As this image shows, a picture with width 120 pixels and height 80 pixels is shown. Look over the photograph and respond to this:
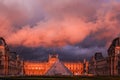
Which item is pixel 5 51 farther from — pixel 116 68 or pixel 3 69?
pixel 116 68

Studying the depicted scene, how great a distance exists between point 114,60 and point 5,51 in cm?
3955

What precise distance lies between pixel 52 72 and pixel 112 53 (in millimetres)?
52071

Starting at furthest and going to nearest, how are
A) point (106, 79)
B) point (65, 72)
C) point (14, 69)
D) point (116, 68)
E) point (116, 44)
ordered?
point (14, 69)
point (116, 44)
point (116, 68)
point (65, 72)
point (106, 79)

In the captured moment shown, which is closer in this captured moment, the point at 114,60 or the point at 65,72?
the point at 65,72

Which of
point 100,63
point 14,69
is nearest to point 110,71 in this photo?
point 100,63

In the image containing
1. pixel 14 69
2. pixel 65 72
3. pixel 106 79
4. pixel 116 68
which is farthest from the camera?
pixel 14 69

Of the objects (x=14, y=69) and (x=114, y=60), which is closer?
(x=114, y=60)

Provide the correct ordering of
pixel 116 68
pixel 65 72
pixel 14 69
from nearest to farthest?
pixel 65 72 < pixel 116 68 < pixel 14 69

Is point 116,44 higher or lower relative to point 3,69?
higher

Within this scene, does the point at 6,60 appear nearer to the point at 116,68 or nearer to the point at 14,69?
the point at 14,69

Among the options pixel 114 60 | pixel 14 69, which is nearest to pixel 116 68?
pixel 114 60

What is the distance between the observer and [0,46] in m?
141

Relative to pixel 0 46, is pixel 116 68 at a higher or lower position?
lower

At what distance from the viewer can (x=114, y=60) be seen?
134625 mm
